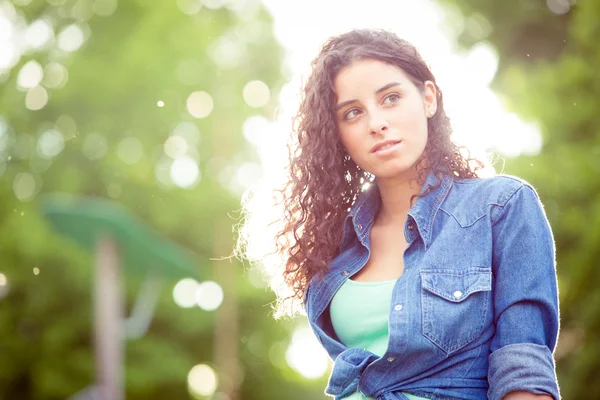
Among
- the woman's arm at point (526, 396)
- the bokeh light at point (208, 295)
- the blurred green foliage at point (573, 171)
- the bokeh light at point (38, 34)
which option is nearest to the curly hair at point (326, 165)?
the woman's arm at point (526, 396)

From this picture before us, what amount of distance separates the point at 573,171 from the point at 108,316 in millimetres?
4620

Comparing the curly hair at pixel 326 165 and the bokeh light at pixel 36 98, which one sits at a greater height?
the bokeh light at pixel 36 98

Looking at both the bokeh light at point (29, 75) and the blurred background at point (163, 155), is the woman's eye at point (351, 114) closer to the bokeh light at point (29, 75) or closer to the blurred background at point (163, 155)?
the blurred background at point (163, 155)

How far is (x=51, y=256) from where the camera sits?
1066cm

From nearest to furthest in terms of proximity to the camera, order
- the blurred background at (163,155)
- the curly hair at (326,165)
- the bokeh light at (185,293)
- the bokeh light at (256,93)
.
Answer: the curly hair at (326,165) < the blurred background at (163,155) < the bokeh light at (185,293) < the bokeh light at (256,93)

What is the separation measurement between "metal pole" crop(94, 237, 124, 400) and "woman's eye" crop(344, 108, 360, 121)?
571cm

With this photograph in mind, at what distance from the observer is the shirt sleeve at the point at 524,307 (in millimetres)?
1429

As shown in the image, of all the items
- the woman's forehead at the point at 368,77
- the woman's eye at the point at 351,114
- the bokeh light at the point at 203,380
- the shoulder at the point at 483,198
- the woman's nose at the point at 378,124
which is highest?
the bokeh light at the point at 203,380

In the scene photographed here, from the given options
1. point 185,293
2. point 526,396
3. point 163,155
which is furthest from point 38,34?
point 526,396

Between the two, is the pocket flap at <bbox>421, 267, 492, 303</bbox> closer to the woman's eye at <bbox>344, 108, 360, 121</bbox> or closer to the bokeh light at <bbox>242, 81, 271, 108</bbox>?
the woman's eye at <bbox>344, 108, 360, 121</bbox>

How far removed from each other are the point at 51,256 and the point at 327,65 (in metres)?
9.49

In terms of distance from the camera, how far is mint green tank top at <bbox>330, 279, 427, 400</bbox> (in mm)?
1585

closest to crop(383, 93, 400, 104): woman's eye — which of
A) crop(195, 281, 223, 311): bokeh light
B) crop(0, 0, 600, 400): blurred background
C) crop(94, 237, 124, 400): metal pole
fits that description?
crop(94, 237, 124, 400): metal pole

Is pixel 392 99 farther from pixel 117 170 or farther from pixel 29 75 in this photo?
pixel 29 75
